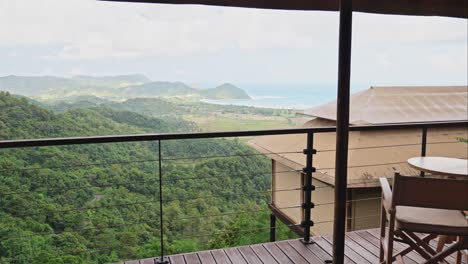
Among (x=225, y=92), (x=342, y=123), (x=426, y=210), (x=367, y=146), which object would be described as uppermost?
(x=225, y=92)

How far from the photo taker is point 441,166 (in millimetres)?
2818

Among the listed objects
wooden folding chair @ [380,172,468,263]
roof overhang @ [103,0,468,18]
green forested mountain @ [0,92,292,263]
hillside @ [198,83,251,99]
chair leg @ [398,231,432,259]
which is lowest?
green forested mountain @ [0,92,292,263]

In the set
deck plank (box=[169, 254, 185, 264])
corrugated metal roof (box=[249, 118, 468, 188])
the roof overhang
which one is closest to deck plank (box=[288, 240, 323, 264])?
deck plank (box=[169, 254, 185, 264])

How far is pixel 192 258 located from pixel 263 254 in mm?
555

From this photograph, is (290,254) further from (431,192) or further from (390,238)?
(431,192)

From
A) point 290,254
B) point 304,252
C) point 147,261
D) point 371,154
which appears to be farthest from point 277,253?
point 371,154

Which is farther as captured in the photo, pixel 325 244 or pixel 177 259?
pixel 325 244

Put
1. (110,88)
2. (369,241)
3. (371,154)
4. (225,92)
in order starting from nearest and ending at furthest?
(369,241) → (371,154) → (110,88) → (225,92)

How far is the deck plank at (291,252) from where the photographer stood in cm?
281

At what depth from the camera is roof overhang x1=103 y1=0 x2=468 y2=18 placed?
2.36 metres

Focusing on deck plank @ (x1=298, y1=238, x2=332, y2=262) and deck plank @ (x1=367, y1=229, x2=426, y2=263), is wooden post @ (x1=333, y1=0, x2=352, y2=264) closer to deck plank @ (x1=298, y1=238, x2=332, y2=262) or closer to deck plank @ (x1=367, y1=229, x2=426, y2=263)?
deck plank @ (x1=298, y1=238, x2=332, y2=262)

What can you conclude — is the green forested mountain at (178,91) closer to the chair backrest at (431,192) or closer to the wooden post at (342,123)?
the wooden post at (342,123)

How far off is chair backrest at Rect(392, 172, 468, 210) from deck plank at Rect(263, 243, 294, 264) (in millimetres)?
1134

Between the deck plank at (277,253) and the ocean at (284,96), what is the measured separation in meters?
7.27
